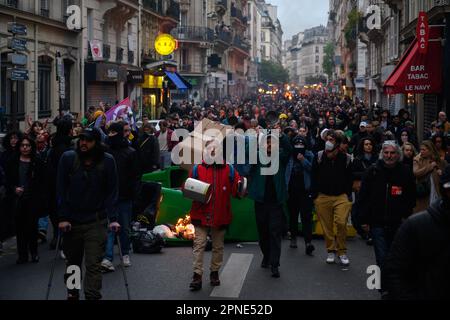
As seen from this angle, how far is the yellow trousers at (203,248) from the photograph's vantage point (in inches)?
304

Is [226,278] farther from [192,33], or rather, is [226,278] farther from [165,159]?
[192,33]

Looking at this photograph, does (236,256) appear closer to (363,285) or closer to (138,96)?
(363,285)

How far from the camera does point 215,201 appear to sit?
7.87 m

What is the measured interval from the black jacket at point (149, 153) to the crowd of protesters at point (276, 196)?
0.8 inches

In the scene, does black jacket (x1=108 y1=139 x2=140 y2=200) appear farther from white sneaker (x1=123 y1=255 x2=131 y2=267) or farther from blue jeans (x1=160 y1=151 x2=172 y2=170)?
blue jeans (x1=160 y1=151 x2=172 y2=170)

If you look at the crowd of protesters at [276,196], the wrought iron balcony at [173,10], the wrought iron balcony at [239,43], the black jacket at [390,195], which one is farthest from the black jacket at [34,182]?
the wrought iron balcony at [239,43]

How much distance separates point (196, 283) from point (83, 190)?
1.86m

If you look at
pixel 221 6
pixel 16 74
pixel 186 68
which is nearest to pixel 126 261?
pixel 16 74

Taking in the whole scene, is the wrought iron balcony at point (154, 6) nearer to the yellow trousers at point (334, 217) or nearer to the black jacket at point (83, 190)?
the yellow trousers at point (334, 217)
